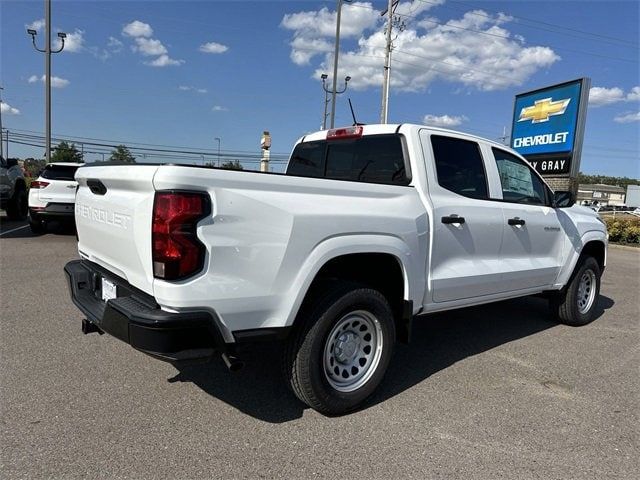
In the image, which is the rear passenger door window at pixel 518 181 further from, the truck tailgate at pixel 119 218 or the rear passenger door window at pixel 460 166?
the truck tailgate at pixel 119 218

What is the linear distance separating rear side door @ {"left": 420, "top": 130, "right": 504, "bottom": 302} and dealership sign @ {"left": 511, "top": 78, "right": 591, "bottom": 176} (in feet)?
42.6

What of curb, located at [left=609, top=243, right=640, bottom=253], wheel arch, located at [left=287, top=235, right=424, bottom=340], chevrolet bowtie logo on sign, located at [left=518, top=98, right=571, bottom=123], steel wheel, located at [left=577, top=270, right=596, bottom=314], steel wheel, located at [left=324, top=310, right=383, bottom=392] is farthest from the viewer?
curb, located at [left=609, top=243, right=640, bottom=253]

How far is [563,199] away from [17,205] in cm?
1414

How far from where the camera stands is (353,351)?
341 centimetres

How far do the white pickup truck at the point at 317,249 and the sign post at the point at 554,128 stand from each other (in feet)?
40.2

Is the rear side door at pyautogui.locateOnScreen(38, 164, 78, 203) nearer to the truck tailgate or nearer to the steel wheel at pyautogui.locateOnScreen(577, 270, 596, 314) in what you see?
the truck tailgate

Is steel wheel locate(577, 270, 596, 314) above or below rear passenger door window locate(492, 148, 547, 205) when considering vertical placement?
below

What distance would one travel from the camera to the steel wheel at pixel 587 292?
5844 mm

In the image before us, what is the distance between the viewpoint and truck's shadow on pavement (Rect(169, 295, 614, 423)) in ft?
11.2

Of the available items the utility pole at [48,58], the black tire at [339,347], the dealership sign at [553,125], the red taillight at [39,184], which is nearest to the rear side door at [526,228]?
the black tire at [339,347]

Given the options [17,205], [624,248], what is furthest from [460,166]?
[624,248]

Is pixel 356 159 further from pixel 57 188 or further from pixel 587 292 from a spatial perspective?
pixel 57 188

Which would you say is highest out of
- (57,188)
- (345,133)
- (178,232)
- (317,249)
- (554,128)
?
(554,128)

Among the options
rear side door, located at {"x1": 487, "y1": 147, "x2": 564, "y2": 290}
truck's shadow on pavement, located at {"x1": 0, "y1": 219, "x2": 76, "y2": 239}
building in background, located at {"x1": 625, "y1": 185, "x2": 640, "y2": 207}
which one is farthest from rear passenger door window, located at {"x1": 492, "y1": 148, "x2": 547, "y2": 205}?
building in background, located at {"x1": 625, "y1": 185, "x2": 640, "y2": 207}
